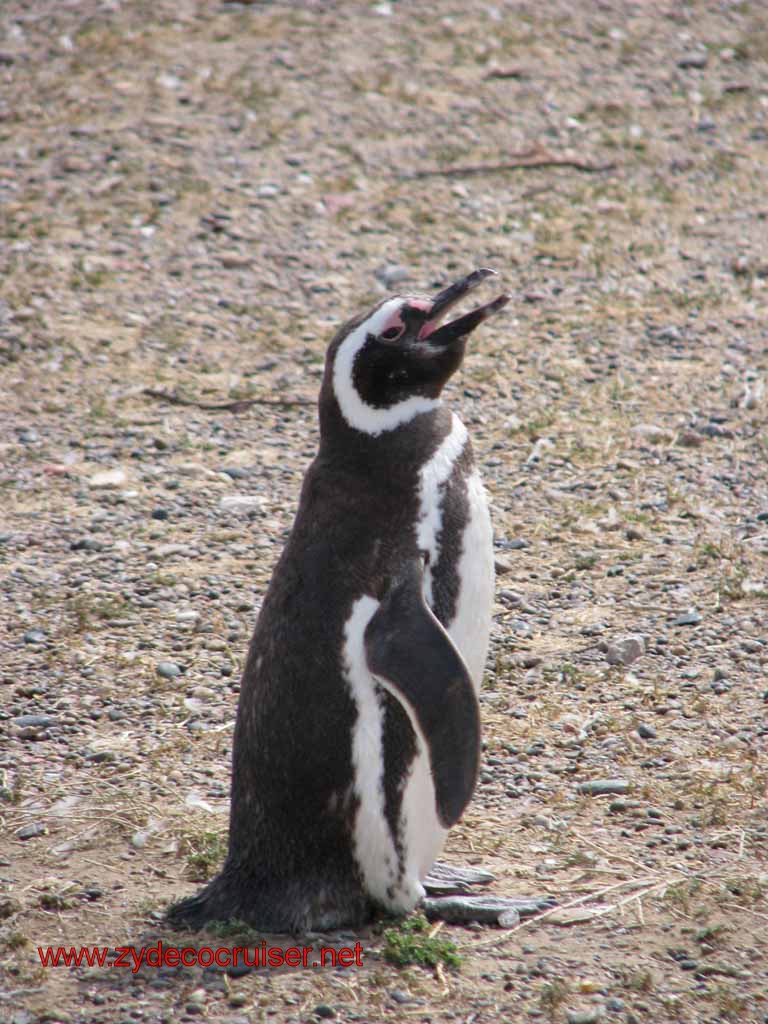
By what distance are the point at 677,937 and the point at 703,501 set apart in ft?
9.03

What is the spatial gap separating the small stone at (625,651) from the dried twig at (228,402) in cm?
232

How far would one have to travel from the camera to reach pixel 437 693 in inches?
134

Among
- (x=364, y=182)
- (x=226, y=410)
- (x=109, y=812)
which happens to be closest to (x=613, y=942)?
(x=109, y=812)

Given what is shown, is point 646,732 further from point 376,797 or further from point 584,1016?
point 584,1016

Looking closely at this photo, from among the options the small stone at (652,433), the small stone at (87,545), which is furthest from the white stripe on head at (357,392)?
the small stone at (652,433)

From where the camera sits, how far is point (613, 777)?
438cm

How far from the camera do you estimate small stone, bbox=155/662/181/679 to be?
16.2 feet

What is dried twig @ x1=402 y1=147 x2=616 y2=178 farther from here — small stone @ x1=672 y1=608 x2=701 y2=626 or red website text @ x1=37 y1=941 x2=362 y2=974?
red website text @ x1=37 y1=941 x2=362 y2=974

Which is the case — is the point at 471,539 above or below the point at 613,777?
above

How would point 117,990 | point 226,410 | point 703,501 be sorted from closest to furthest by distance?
point 117,990 < point 703,501 < point 226,410

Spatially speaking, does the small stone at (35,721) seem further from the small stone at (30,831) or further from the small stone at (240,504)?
the small stone at (240,504)

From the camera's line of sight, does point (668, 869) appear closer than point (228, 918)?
No

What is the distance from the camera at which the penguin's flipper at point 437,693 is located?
3.40 metres

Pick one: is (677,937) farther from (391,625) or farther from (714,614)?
(714,614)
